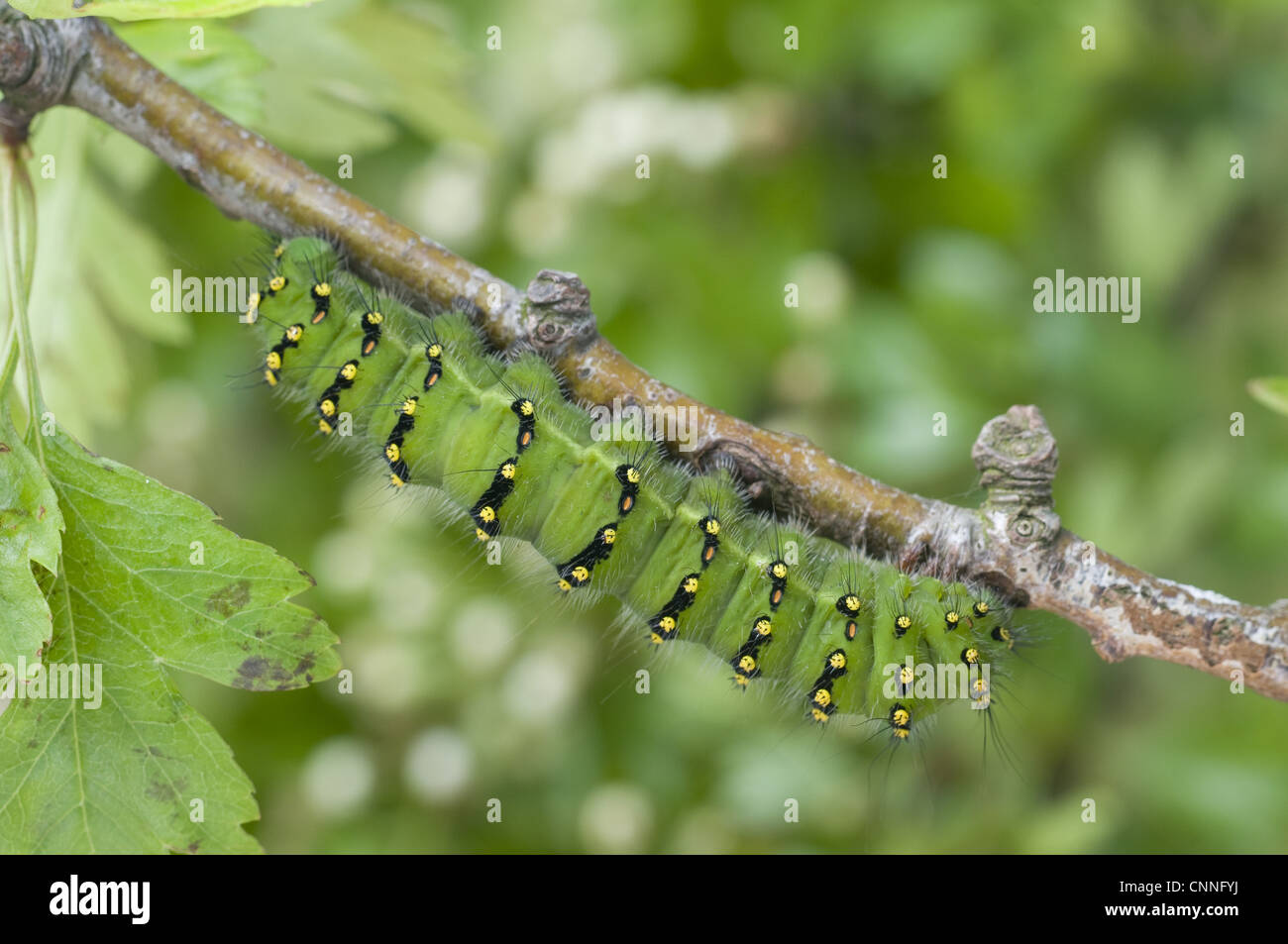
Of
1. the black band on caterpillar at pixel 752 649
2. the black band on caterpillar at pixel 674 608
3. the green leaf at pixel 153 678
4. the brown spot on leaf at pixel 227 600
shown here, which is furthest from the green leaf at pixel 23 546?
the black band on caterpillar at pixel 752 649

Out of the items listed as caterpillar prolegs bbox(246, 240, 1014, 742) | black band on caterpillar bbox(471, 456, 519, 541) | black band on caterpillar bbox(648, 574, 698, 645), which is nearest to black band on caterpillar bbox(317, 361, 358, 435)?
caterpillar prolegs bbox(246, 240, 1014, 742)

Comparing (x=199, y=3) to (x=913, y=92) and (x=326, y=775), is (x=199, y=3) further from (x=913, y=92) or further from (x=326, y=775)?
(x=913, y=92)

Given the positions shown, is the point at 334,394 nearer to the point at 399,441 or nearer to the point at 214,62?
the point at 399,441

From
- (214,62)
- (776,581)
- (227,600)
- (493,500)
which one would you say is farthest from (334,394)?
(776,581)

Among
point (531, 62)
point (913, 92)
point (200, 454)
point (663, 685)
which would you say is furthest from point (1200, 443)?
point (200, 454)

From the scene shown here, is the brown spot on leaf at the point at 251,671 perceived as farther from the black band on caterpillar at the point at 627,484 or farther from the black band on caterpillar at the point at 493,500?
the black band on caterpillar at the point at 627,484

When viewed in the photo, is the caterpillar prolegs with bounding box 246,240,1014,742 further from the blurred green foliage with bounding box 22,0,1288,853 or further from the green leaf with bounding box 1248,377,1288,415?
the blurred green foliage with bounding box 22,0,1288,853

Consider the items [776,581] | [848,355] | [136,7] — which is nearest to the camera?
[136,7]
